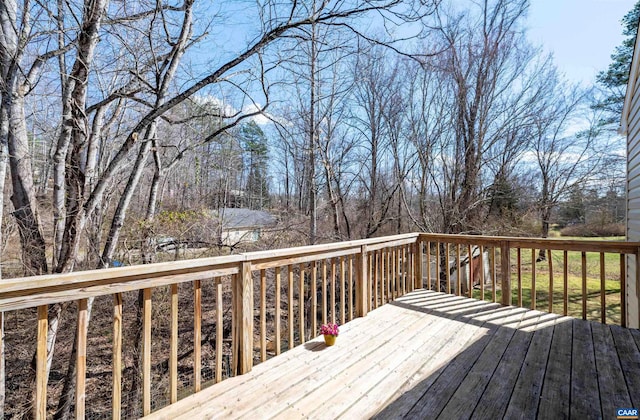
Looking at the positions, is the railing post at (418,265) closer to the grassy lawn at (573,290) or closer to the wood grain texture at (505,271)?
the wood grain texture at (505,271)

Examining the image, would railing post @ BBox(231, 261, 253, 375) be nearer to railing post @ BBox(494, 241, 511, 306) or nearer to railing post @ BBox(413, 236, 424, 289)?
railing post @ BBox(413, 236, 424, 289)

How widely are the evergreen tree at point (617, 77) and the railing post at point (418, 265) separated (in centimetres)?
1020

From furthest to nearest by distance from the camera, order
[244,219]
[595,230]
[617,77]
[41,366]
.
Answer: [595,230] → [617,77] → [244,219] → [41,366]

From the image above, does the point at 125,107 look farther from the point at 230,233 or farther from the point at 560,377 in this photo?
the point at 560,377

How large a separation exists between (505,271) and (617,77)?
435 inches

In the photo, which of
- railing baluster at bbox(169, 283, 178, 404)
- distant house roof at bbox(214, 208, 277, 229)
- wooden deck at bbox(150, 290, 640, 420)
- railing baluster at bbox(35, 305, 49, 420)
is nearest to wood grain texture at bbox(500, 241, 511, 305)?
wooden deck at bbox(150, 290, 640, 420)

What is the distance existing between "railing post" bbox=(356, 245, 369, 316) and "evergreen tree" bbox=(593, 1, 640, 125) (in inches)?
457

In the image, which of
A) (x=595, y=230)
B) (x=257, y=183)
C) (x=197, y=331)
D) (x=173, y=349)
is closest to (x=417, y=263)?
(x=197, y=331)

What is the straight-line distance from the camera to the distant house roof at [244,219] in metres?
7.93

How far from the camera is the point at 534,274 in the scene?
344 cm

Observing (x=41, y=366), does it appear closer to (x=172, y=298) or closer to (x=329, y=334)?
(x=172, y=298)

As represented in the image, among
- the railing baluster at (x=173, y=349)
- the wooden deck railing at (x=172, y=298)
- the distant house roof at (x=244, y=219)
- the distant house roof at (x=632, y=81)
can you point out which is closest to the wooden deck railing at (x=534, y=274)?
the wooden deck railing at (x=172, y=298)

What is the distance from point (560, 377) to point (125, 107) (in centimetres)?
634

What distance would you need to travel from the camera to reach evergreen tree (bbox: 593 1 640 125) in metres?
9.49
